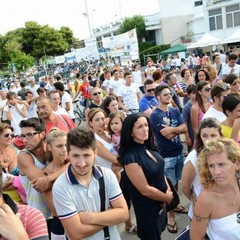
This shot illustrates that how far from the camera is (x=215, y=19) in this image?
41500 millimetres

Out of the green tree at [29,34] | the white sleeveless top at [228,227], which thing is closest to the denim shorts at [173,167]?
the white sleeveless top at [228,227]

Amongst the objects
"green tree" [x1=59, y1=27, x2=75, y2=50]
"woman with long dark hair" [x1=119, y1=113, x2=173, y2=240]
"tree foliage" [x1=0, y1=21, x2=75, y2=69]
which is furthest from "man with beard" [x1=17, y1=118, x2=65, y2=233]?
"green tree" [x1=59, y1=27, x2=75, y2=50]

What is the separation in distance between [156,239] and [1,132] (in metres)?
2.13

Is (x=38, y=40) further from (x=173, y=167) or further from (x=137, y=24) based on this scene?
(x=173, y=167)

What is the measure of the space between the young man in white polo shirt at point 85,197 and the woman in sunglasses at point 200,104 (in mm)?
2475

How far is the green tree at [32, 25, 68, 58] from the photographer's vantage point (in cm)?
5853

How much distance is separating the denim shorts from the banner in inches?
570

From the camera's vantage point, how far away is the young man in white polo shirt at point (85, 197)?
7.46 feet

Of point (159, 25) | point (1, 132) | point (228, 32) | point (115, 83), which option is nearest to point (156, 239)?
point (1, 132)

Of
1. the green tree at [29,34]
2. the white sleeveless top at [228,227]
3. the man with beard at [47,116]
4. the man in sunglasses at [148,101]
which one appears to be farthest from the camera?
the green tree at [29,34]

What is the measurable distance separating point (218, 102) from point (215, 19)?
41.0m

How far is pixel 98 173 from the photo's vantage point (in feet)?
7.89

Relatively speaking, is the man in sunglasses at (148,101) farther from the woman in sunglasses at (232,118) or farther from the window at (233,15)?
the window at (233,15)

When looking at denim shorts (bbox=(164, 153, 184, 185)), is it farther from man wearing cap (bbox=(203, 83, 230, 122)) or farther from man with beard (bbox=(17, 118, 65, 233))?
man with beard (bbox=(17, 118, 65, 233))
